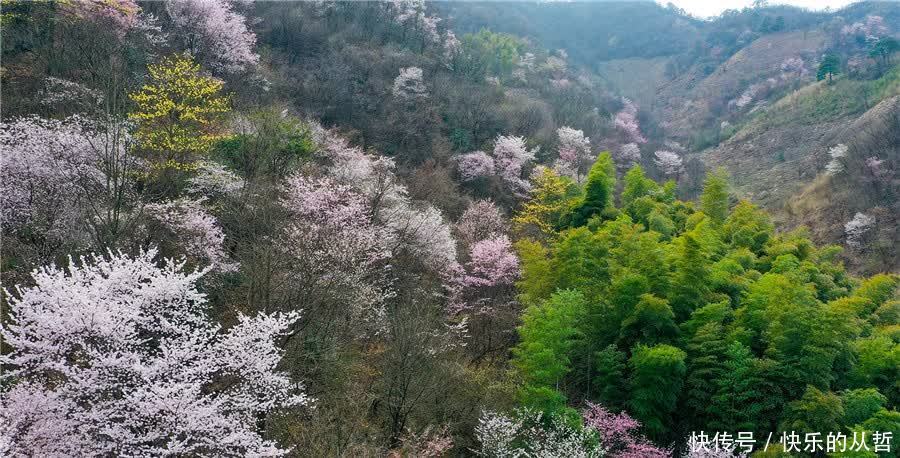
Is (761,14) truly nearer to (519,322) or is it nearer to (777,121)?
(777,121)

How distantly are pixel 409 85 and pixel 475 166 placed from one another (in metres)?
9.00

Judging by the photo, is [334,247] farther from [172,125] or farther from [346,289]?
[172,125]

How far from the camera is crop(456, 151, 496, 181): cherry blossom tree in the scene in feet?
109

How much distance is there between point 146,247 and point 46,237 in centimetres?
226

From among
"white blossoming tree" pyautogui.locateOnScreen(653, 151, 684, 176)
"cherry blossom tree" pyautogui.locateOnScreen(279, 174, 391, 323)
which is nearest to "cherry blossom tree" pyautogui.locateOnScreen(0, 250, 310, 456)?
"cherry blossom tree" pyautogui.locateOnScreen(279, 174, 391, 323)

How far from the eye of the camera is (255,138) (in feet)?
66.5

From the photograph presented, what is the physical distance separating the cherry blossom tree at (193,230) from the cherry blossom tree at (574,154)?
24.3m

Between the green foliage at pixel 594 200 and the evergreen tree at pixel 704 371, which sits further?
the green foliage at pixel 594 200

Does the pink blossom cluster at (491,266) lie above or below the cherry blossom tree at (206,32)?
below

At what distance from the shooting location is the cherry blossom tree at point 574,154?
121 feet

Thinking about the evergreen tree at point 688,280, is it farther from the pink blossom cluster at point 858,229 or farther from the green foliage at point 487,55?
the green foliage at point 487,55

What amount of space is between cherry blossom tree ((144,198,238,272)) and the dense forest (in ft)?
0.25

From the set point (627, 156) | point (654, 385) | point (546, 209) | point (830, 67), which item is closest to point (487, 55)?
point (627, 156)

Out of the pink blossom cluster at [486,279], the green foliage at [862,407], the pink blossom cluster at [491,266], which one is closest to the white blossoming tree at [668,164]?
the pink blossom cluster at [486,279]
